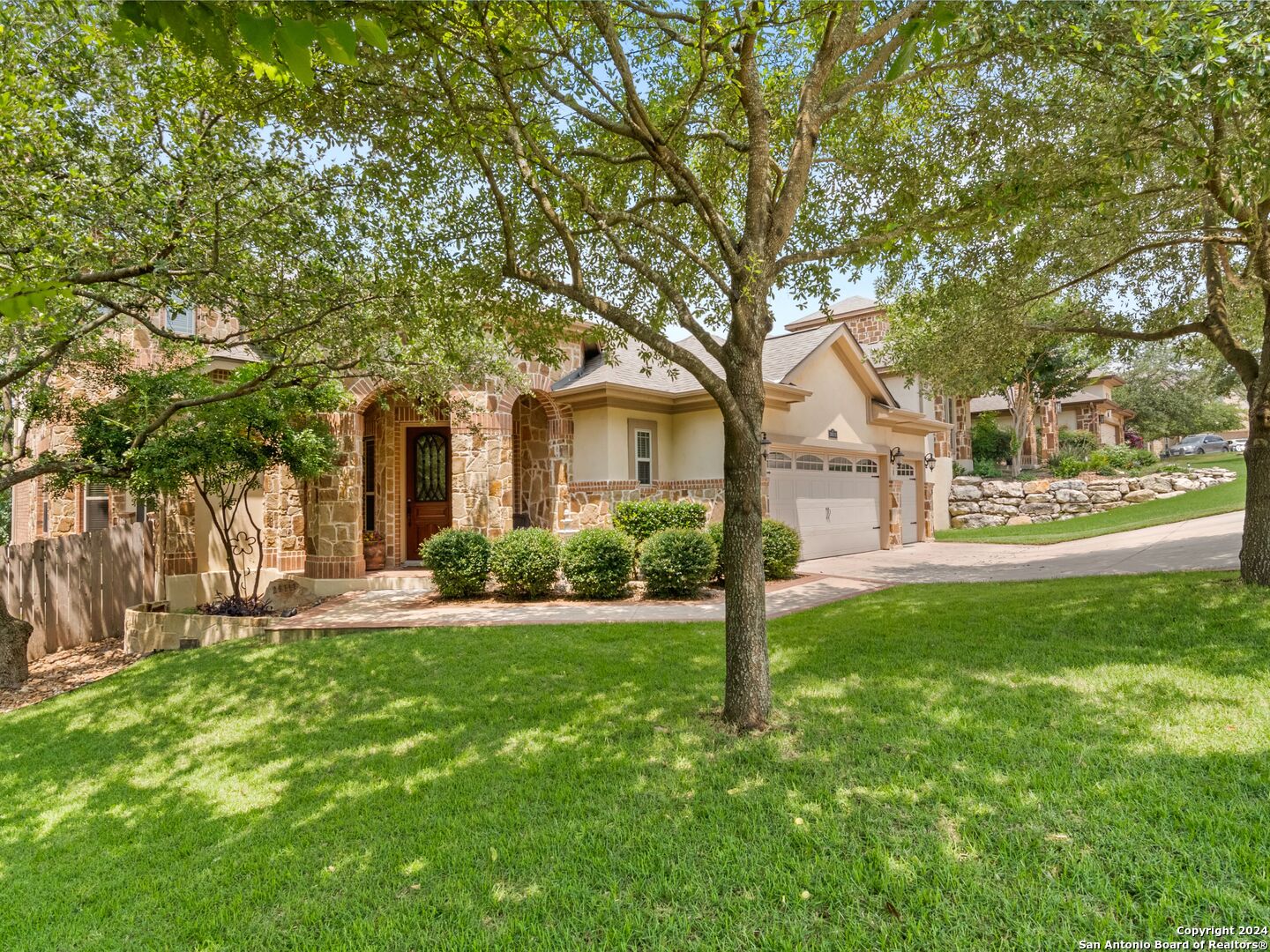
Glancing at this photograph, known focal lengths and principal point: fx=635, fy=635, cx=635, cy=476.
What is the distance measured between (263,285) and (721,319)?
5518 mm

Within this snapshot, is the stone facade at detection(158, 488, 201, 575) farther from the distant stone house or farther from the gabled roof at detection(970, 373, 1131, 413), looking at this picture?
the gabled roof at detection(970, 373, 1131, 413)

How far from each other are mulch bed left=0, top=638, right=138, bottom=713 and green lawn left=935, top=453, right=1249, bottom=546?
18853mm

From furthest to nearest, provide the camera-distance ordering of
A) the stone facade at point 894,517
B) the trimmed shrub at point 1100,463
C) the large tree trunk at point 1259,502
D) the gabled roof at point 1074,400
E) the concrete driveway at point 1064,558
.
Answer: the gabled roof at point 1074,400 < the trimmed shrub at point 1100,463 < the stone facade at point 894,517 < the concrete driveway at point 1064,558 < the large tree trunk at point 1259,502

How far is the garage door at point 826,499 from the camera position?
45.9 feet

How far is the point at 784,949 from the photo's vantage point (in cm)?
254

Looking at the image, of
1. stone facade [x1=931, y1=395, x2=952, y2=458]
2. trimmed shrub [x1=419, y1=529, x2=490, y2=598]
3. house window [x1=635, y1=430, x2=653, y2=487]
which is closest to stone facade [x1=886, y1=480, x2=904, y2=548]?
stone facade [x1=931, y1=395, x2=952, y2=458]

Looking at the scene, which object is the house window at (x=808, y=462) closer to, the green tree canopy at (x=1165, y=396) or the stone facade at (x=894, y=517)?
the stone facade at (x=894, y=517)

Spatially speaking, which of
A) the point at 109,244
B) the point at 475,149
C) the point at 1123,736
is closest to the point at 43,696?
the point at 109,244

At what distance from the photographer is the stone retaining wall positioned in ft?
69.6

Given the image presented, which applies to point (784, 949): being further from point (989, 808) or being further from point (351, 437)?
point (351, 437)

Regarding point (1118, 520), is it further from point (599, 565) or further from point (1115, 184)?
point (599, 565)

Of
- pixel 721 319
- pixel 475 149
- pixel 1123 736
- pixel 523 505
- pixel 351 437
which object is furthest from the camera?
pixel 523 505

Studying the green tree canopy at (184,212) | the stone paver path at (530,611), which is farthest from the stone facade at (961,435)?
the green tree canopy at (184,212)

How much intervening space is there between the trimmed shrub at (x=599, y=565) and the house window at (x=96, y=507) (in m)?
10.5
